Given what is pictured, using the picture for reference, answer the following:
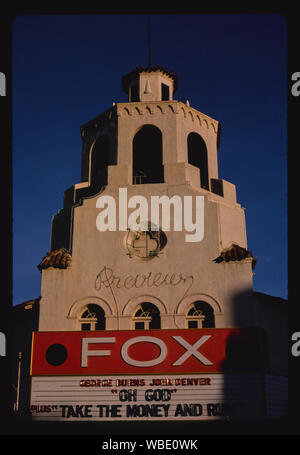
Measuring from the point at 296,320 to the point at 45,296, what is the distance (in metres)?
12.8

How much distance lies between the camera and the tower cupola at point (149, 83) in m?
29.9

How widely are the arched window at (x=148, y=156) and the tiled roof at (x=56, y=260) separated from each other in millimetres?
5669

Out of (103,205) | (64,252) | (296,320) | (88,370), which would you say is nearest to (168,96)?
(103,205)

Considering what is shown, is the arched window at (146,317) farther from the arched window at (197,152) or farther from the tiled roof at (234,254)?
the arched window at (197,152)

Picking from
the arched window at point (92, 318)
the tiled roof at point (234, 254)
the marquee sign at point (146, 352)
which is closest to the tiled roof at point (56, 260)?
the arched window at point (92, 318)

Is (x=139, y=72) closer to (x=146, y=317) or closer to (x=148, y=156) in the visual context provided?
(x=148, y=156)

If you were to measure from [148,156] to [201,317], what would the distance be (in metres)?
9.50

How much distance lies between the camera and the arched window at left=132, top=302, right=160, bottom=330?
23688mm

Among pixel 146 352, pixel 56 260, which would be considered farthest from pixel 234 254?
pixel 56 260

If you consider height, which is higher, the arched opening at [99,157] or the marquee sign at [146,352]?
the arched opening at [99,157]

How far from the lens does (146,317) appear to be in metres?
23.7

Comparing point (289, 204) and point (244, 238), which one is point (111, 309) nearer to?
point (244, 238)

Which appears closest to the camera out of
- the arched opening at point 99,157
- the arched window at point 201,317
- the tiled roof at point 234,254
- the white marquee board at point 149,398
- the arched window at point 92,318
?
the white marquee board at point 149,398

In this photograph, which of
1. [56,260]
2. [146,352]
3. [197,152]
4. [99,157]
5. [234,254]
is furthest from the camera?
[99,157]
